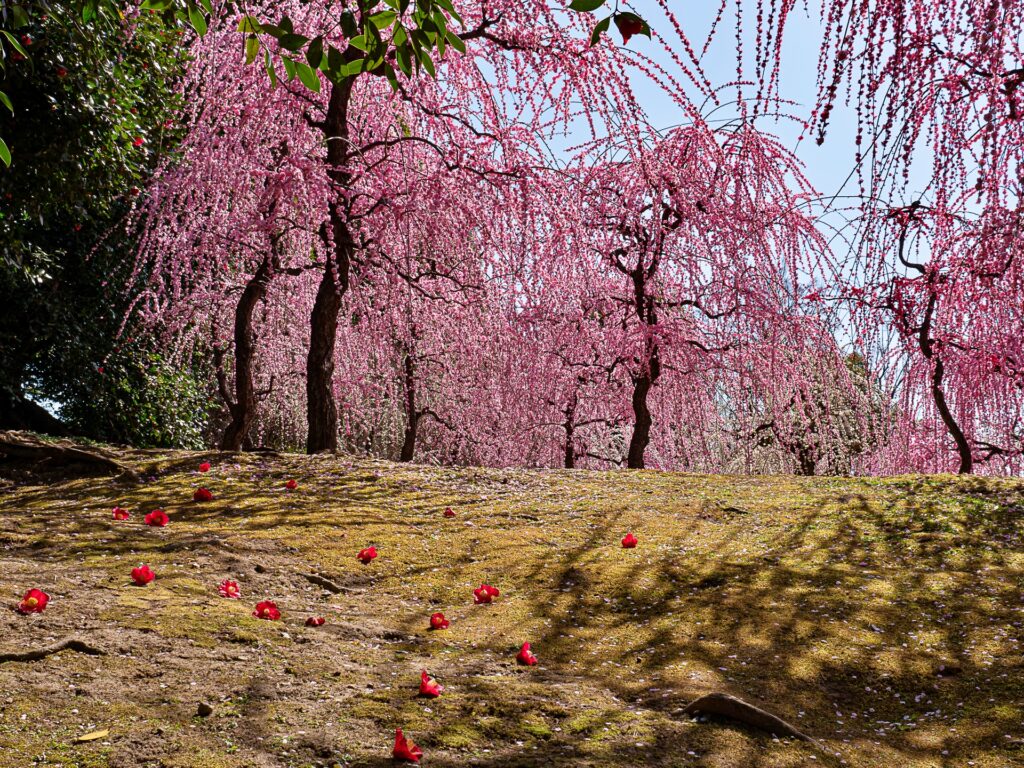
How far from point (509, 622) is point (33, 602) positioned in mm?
2196

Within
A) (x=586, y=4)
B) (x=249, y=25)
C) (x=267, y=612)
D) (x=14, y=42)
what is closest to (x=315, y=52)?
(x=249, y=25)

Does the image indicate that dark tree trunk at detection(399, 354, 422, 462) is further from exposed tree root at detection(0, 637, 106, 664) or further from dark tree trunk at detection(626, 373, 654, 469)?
exposed tree root at detection(0, 637, 106, 664)

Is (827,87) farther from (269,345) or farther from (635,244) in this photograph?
(269,345)

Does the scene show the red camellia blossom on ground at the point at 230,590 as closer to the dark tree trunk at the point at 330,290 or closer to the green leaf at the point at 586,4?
the green leaf at the point at 586,4

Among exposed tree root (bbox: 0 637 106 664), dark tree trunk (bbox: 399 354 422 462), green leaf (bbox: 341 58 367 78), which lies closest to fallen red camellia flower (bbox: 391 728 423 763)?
exposed tree root (bbox: 0 637 106 664)

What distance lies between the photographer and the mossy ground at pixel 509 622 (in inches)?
111

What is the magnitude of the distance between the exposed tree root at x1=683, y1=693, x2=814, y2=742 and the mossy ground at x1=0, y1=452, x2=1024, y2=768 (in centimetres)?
7

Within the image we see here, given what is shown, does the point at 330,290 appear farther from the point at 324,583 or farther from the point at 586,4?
the point at 586,4

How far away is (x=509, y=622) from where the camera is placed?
14.3ft

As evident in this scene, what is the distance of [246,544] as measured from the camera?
16.7 feet

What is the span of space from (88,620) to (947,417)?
9.37 meters

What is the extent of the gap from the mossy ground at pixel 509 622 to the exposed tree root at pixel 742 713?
7 centimetres

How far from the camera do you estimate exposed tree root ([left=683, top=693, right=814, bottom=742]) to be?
3143 millimetres

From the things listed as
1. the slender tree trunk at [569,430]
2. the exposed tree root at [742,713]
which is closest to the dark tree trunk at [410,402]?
the slender tree trunk at [569,430]
